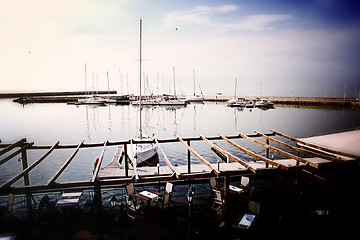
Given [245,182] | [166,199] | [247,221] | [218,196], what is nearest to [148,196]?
[166,199]

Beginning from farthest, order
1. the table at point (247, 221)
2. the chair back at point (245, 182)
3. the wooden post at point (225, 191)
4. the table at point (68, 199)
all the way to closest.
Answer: the chair back at point (245, 182)
the table at point (68, 199)
the wooden post at point (225, 191)
the table at point (247, 221)

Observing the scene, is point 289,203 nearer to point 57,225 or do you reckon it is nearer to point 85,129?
point 57,225

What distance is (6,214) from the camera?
10156 mm

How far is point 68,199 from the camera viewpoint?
10.4 m

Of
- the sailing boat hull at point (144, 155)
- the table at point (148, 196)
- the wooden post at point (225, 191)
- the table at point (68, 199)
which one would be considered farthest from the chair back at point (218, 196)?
the sailing boat hull at point (144, 155)

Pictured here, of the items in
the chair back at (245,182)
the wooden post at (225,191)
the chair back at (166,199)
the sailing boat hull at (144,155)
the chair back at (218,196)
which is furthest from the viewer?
the sailing boat hull at (144,155)

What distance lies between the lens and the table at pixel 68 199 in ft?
32.5

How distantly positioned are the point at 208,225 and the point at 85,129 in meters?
41.7

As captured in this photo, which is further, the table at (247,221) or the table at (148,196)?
the table at (148,196)

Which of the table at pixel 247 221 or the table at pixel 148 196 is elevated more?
the table at pixel 247 221

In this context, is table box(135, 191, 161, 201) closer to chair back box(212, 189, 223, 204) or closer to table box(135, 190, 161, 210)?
table box(135, 190, 161, 210)

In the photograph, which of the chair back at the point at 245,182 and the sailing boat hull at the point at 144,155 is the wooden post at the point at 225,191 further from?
the sailing boat hull at the point at 144,155

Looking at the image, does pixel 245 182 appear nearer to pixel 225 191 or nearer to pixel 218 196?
pixel 218 196

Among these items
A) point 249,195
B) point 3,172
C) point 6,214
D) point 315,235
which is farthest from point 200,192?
point 3,172
